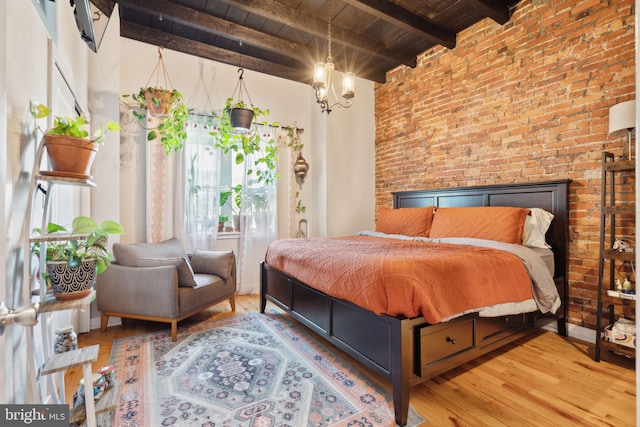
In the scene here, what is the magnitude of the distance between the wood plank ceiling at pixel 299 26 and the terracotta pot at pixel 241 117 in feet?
2.68

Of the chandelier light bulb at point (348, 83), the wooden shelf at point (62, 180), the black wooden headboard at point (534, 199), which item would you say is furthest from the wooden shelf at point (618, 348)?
the wooden shelf at point (62, 180)

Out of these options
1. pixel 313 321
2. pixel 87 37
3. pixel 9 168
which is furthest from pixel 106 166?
pixel 313 321

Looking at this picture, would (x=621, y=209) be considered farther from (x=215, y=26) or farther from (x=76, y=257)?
(x=215, y=26)

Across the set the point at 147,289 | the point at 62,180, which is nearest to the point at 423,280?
the point at 62,180

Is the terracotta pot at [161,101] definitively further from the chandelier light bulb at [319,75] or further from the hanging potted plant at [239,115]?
the chandelier light bulb at [319,75]

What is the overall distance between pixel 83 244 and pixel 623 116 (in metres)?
3.22

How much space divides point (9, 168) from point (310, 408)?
5.55 ft

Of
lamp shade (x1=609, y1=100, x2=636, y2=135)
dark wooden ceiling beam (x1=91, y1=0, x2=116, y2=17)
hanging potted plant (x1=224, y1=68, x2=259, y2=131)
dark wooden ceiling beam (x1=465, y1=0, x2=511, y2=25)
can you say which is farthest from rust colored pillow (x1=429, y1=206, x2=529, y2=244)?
dark wooden ceiling beam (x1=91, y1=0, x2=116, y2=17)

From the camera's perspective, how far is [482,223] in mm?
2686

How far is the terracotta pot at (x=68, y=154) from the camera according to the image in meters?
1.14

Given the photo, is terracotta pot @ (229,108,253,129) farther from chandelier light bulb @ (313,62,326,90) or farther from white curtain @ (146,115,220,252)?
chandelier light bulb @ (313,62,326,90)

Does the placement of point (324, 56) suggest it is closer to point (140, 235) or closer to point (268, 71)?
point (268, 71)

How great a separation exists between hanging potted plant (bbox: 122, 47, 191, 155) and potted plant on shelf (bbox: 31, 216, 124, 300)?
6.55 ft

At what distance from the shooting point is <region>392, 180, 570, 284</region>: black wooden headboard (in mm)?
2543
